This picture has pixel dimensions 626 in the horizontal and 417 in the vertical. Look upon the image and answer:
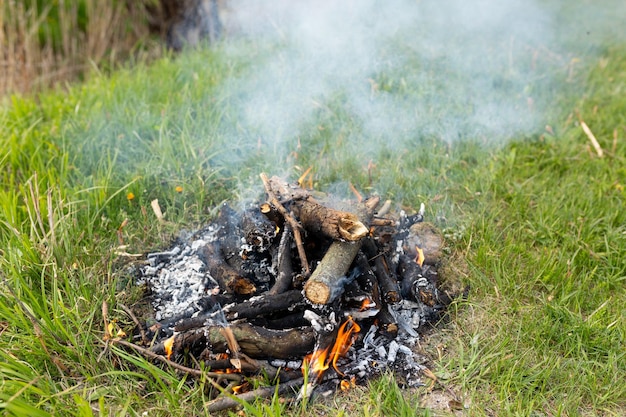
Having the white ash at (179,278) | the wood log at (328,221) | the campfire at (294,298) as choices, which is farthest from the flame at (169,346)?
the wood log at (328,221)

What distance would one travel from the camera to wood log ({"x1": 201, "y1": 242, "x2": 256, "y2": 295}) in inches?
104

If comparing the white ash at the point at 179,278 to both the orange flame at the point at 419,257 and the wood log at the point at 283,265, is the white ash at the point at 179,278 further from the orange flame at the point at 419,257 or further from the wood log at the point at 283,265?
the orange flame at the point at 419,257

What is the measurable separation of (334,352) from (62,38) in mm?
5556

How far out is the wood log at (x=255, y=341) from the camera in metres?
2.39

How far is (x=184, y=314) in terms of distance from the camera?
8.74 feet

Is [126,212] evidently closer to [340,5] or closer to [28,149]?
[28,149]

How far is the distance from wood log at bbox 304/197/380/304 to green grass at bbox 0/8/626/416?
1.49 ft

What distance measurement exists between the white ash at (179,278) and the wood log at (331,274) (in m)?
0.65

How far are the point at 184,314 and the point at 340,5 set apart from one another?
11.6ft

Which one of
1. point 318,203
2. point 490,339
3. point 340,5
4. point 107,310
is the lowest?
point 107,310

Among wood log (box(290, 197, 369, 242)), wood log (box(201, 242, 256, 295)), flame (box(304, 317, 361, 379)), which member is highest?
wood log (box(290, 197, 369, 242))

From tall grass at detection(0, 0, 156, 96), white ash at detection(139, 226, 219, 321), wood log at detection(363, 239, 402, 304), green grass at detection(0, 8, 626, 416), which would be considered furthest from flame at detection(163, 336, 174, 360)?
tall grass at detection(0, 0, 156, 96)

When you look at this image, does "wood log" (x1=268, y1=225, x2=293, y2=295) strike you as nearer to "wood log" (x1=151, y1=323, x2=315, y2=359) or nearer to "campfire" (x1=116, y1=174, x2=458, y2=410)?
"campfire" (x1=116, y1=174, x2=458, y2=410)

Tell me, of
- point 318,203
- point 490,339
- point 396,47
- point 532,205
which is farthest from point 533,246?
point 396,47
